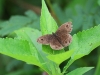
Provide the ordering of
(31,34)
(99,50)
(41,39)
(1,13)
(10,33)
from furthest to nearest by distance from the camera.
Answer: (1,13)
(99,50)
(10,33)
(31,34)
(41,39)

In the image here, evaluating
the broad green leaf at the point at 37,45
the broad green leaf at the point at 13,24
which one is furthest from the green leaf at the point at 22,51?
the broad green leaf at the point at 13,24

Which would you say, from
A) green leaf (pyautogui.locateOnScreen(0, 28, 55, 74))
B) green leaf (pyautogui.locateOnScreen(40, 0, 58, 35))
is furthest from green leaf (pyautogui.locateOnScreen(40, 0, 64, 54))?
green leaf (pyautogui.locateOnScreen(0, 28, 55, 74))

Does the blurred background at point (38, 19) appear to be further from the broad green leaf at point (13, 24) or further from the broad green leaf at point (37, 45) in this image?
the broad green leaf at point (37, 45)

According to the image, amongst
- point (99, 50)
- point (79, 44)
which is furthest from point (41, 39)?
point (99, 50)

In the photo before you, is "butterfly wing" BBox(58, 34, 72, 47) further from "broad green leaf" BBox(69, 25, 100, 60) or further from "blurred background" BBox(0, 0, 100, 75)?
"blurred background" BBox(0, 0, 100, 75)

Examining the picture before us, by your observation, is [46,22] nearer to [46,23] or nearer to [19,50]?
[46,23]

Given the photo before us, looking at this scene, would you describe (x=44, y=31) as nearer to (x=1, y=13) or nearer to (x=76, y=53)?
(x=76, y=53)

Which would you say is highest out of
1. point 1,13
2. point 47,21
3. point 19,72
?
point 47,21

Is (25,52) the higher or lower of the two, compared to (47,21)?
lower
